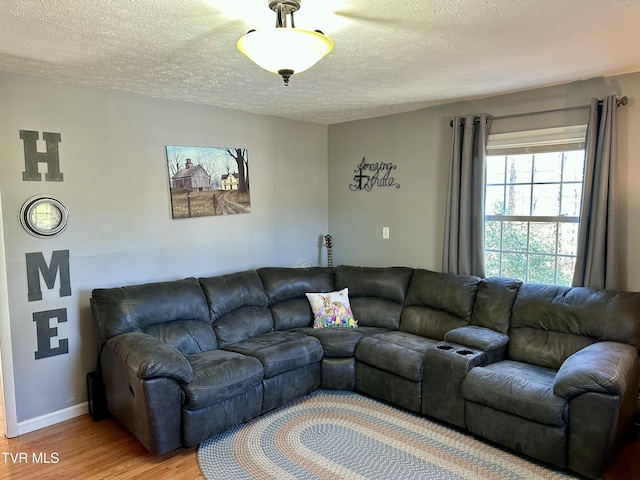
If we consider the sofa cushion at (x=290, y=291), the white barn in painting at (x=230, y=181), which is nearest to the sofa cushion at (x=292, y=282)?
the sofa cushion at (x=290, y=291)

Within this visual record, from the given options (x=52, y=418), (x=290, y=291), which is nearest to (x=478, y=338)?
(x=290, y=291)

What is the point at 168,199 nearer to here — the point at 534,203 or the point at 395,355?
the point at 395,355

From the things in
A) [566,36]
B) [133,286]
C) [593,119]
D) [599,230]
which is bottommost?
[133,286]

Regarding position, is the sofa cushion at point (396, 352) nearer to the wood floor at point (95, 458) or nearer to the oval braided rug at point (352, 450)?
the oval braided rug at point (352, 450)

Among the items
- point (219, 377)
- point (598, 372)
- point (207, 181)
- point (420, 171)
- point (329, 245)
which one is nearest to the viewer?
point (598, 372)

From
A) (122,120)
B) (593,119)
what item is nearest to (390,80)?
(593,119)

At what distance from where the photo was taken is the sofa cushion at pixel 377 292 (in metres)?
3.98

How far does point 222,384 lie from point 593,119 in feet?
10.3

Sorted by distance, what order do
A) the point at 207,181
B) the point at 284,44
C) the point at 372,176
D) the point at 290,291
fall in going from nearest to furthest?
the point at 284,44
the point at 207,181
the point at 290,291
the point at 372,176

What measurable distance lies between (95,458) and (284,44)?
2.67 metres

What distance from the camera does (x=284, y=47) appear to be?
1741 millimetres

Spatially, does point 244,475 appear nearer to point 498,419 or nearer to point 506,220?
point 498,419

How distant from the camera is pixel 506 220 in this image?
375cm

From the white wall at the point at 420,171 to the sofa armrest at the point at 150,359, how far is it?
2511mm
